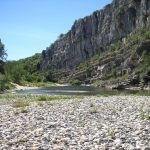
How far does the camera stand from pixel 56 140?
2044cm

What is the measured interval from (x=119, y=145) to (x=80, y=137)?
10.2 ft

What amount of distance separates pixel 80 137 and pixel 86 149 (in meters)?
2.80

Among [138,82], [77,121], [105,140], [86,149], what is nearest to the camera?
[86,149]

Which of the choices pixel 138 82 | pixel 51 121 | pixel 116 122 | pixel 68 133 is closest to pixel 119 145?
pixel 68 133

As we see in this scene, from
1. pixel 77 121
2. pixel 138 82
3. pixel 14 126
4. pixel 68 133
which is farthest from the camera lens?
pixel 138 82

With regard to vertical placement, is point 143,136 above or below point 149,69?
below

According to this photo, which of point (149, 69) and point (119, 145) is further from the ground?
point (149, 69)

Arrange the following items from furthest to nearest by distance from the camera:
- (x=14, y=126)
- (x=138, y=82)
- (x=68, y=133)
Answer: (x=138, y=82)
(x=14, y=126)
(x=68, y=133)

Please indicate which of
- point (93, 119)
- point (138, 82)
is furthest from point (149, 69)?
point (93, 119)

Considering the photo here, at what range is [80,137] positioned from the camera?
21.2 m

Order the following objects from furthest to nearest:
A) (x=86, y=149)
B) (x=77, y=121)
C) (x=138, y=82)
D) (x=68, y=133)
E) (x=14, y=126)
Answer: (x=138, y=82) → (x=77, y=121) → (x=14, y=126) → (x=68, y=133) → (x=86, y=149)

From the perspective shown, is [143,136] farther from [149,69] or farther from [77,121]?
[149,69]

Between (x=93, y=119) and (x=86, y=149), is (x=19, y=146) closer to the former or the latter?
(x=86, y=149)

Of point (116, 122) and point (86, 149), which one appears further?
point (116, 122)
